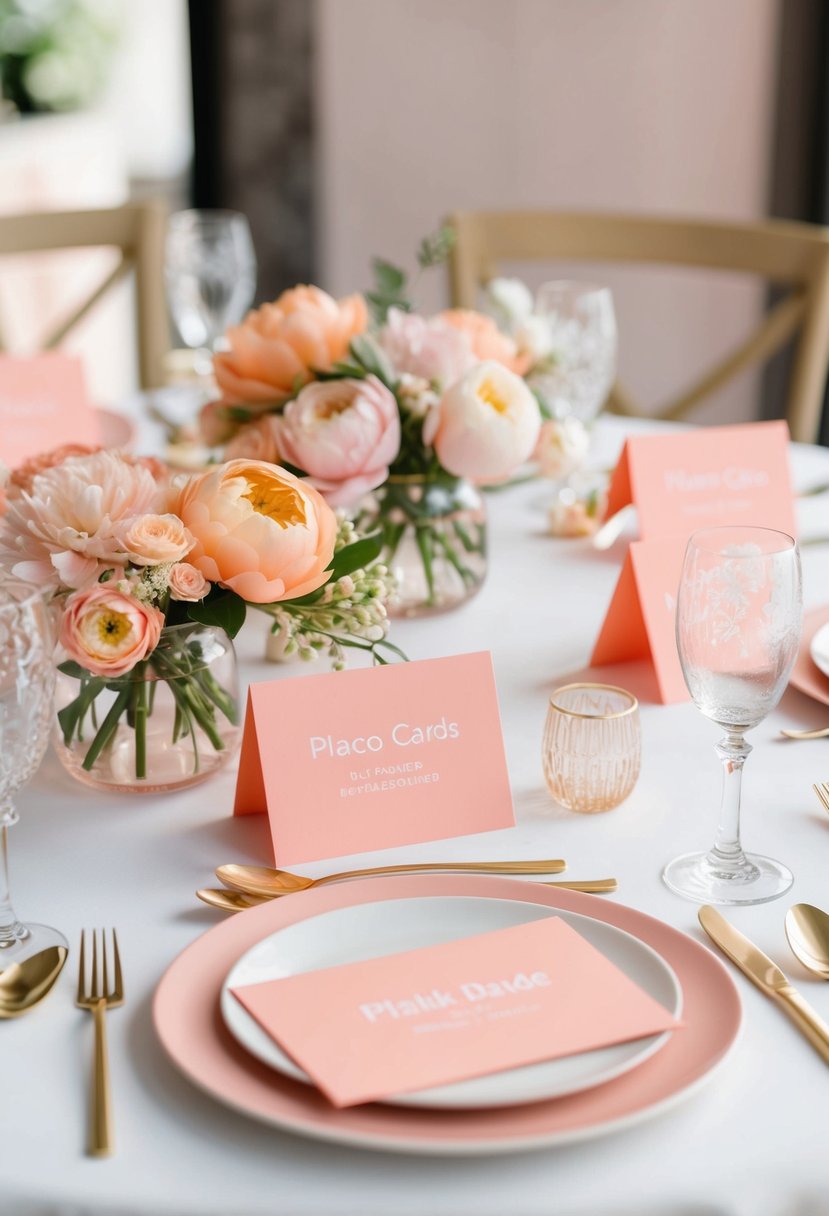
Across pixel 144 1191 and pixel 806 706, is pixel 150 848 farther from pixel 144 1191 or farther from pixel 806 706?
pixel 806 706

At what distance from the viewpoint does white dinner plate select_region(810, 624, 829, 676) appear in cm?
113

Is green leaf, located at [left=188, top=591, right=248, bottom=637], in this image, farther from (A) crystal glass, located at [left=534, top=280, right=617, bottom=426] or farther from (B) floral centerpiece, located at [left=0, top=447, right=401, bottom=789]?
(A) crystal glass, located at [left=534, top=280, right=617, bottom=426]

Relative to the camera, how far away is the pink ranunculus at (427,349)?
1250mm

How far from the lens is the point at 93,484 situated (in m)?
0.88

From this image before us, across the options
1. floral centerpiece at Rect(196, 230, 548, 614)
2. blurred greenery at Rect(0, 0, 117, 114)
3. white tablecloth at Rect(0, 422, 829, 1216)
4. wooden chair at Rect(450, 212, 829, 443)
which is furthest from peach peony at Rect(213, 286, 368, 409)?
blurred greenery at Rect(0, 0, 117, 114)

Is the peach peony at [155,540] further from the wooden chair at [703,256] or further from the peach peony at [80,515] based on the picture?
the wooden chair at [703,256]

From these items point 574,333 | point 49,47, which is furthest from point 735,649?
point 49,47

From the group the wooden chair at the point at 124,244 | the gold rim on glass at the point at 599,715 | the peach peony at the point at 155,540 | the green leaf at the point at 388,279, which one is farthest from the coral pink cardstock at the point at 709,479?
the wooden chair at the point at 124,244

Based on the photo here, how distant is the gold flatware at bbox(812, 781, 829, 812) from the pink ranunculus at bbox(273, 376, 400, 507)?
43cm

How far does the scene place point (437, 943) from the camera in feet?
2.56

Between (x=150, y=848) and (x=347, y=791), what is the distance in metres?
0.14

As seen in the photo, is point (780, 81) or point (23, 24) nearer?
point (780, 81)

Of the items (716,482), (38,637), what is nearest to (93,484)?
(38,637)

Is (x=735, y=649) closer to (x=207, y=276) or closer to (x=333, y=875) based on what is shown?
(x=333, y=875)
